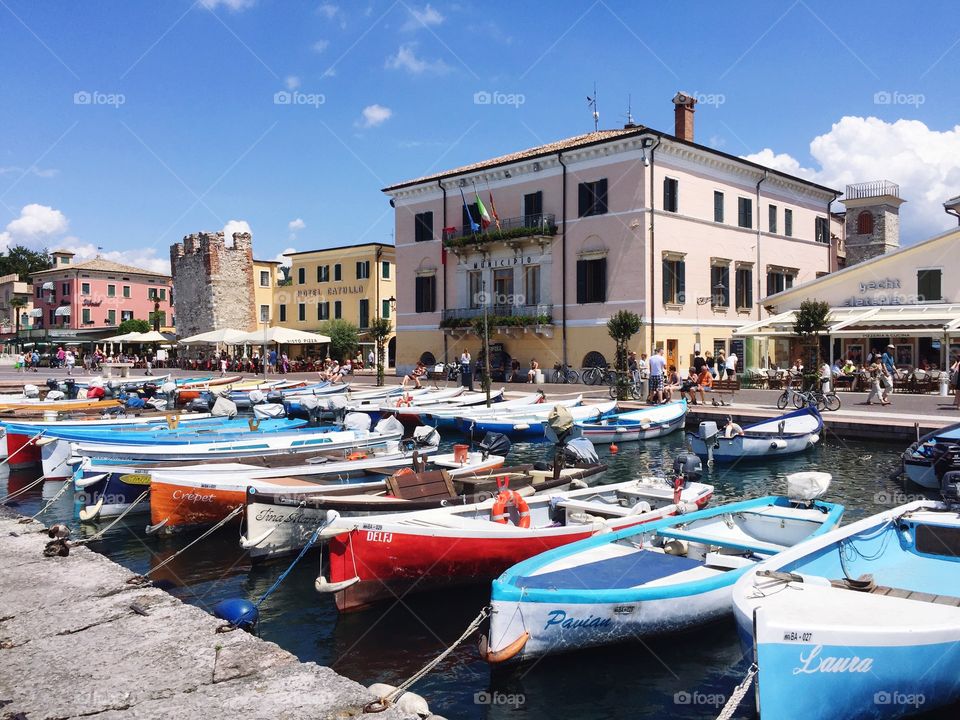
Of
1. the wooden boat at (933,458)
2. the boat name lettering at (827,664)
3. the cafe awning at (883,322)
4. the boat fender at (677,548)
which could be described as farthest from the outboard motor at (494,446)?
the cafe awning at (883,322)

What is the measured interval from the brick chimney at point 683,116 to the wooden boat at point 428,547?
32714 millimetres

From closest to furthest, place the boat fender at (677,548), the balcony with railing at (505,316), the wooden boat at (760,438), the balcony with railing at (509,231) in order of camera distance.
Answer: the boat fender at (677,548), the wooden boat at (760,438), the balcony with railing at (509,231), the balcony with railing at (505,316)

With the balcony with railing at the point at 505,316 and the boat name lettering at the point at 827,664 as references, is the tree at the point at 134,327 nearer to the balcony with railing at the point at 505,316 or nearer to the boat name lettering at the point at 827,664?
the balcony with railing at the point at 505,316

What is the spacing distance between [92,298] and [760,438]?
76677 millimetres

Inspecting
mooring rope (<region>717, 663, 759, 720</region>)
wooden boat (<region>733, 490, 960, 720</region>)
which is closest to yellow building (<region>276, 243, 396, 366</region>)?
wooden boat (<region>733, 490, 960, 720</region>)

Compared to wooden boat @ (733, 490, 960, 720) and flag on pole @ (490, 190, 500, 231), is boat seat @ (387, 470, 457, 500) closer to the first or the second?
wooden boat @ (733, 490, 960, 720)

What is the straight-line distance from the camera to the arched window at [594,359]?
36084mm

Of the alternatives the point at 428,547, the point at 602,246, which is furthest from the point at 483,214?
the point at 428,547

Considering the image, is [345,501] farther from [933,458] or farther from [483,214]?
[483,214]

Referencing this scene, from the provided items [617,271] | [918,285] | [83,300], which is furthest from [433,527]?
[83,300]

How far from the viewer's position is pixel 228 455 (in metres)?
15.7

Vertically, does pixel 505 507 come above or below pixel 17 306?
below

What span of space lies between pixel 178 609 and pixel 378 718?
9.04 ft

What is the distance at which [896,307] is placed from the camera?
3238cm
